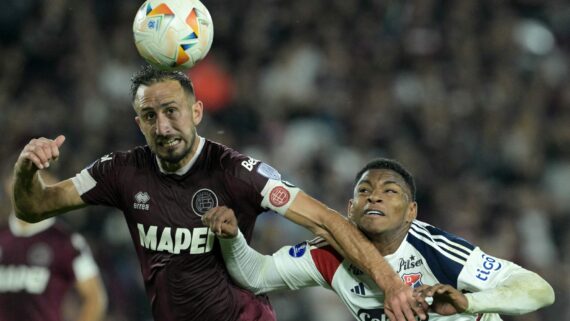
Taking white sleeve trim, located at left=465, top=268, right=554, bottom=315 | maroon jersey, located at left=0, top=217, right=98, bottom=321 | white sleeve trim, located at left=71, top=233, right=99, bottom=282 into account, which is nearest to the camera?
white sleeve trim, located at left=465, top=268, right=554, bottom=315

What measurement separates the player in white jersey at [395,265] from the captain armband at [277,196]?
0.74ft

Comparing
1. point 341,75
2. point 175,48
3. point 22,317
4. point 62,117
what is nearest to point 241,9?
point 341,75

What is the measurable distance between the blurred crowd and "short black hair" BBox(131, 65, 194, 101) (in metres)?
3.88

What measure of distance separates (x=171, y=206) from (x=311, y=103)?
565 centimetres

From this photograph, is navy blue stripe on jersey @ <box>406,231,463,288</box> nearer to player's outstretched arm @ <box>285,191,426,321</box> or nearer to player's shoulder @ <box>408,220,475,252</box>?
player's shoulder @ <box>408,220,475,252</box>

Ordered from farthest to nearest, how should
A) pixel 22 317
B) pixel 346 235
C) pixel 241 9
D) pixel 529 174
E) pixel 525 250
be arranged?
pixel 241 9 → pixel 529 174 → pixel 525 250 → pixel 22 317 → pixel 346 235

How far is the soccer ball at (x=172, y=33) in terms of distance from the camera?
17.0 ft

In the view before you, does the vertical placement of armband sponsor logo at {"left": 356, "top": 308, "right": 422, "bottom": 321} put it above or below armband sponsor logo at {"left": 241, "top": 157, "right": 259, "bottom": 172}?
below

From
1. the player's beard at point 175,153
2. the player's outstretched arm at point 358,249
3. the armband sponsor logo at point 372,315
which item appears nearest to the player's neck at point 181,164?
the player's beard at point 175,153

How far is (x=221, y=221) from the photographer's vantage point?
4.78 meters

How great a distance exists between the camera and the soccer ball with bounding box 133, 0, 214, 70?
5195 millimetres

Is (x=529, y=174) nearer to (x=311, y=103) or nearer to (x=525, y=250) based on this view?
(x=525, y=250)

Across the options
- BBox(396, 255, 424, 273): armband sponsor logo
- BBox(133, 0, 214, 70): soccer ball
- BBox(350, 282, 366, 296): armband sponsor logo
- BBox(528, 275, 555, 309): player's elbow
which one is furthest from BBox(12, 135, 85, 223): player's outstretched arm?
BBox(528, 275, 555, 309): player's elbow

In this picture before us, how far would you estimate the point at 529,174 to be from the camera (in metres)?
10.6
